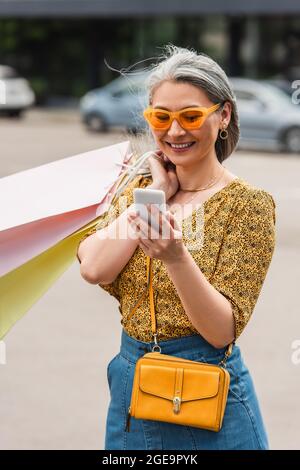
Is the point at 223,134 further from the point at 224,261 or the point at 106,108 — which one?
the point at 106,108

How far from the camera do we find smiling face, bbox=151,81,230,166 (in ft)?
7.75

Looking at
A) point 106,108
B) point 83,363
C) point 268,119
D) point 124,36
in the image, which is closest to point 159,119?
point 83,363

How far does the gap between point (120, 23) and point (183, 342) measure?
97.8 ft

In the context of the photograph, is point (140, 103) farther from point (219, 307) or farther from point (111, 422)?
point (111, 422)

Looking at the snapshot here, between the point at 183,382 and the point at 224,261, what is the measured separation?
34 centimetres

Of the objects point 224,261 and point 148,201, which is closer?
point 148,201

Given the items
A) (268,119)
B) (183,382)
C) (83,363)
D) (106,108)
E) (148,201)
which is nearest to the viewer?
(148,201)

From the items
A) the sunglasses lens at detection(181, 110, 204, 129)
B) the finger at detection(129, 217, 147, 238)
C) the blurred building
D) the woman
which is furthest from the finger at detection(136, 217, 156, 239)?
the blurred building

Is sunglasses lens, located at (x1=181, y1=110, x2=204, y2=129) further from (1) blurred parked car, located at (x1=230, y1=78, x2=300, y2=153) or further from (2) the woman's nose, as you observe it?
(1) blurred parked car, located at (x1=230, y1=78, x2=300, y2=153)

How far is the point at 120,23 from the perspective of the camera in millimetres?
31109

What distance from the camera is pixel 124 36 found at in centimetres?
3123

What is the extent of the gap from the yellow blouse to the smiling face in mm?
132

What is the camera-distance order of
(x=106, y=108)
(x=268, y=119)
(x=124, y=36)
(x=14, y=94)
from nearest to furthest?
(x=268, y=119) < (x=106, y=108) < (x=14, y=94) < (x=124, y=36)

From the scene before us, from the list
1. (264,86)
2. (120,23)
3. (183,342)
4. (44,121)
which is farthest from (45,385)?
(120,23)
